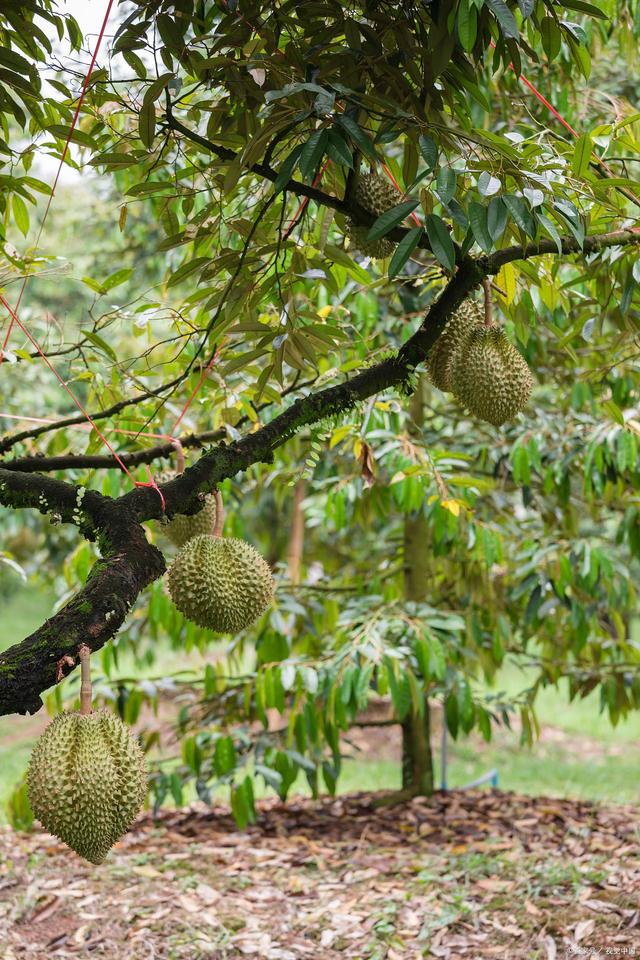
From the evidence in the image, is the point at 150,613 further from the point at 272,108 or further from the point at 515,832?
the point at 272,108

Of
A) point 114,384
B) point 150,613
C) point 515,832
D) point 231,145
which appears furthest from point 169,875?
point 231,145

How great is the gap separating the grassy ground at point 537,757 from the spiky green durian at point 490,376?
155 inches

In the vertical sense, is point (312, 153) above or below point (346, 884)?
above

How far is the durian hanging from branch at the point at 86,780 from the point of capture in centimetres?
147

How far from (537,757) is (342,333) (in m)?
6.67

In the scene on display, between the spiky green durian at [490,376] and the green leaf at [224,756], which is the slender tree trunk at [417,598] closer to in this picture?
the green leaf at [224,756]

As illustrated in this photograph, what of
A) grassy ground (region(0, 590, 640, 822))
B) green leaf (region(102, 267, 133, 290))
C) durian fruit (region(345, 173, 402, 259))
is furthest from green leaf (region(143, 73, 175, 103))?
grassy ground (region(0, 590, 640, 822))

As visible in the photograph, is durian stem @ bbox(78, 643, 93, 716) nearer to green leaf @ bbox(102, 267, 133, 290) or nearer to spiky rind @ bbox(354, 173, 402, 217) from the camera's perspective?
spiky rind @ bbox(354, 173, 402, 217)

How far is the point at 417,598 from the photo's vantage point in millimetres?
4336

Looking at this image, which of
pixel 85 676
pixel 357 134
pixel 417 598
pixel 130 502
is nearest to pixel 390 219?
pixel 357 134

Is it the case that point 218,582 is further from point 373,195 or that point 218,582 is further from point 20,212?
point 20,212

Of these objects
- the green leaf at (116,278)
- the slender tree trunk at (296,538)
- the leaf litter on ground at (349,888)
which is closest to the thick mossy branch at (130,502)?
the green leaf at (116,278)

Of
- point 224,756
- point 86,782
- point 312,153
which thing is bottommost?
point 224,756

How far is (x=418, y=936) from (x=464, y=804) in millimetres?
1489
